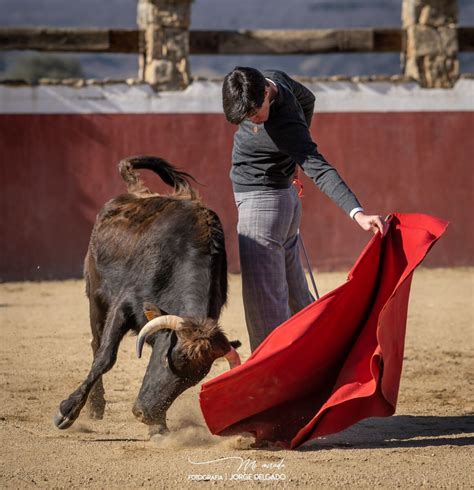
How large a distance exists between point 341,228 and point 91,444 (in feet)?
20.7

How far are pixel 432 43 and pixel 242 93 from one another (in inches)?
262

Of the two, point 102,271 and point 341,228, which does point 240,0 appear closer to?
point 341,228

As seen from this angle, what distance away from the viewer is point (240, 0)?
94.3 ft

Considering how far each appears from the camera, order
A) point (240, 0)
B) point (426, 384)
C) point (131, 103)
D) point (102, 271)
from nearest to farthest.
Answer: point (102, 271)
point (426, 384)
point (131, 103)
point (240, 0)

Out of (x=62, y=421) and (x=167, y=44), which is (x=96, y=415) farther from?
(x=167, y=44)

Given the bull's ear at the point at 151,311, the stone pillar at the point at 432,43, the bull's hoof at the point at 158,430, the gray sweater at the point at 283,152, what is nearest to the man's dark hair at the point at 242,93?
the gray sweater at the point at 283,152

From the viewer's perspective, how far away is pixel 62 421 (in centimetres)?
414

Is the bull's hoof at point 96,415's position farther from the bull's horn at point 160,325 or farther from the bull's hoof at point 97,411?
the bull's horn at point 160,325

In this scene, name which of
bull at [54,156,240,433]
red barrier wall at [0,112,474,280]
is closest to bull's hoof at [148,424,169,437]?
bull at [54,156,240,433]

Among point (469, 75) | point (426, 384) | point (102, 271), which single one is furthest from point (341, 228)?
point (102, 271)

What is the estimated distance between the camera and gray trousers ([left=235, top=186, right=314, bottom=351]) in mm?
4219
